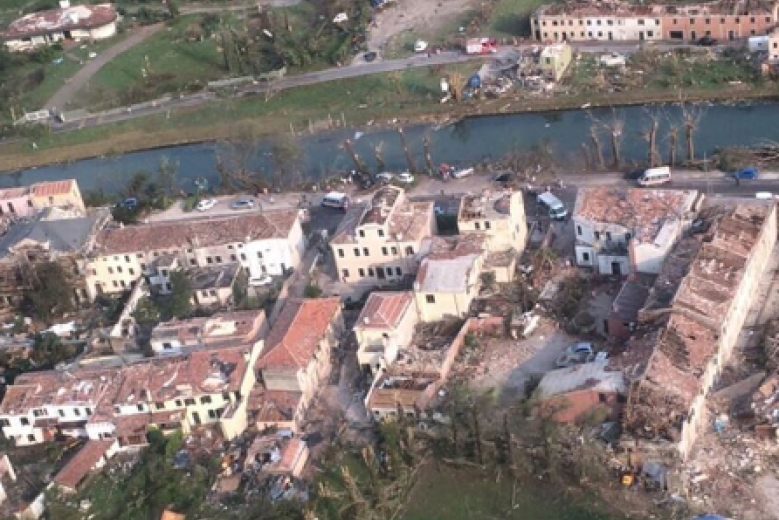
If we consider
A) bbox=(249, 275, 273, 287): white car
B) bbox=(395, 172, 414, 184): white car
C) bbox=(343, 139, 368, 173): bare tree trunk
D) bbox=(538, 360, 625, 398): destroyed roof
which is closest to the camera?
bbox=(538, 360, 625, 398): destroyed roof

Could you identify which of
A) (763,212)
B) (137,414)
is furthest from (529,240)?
(137,414)

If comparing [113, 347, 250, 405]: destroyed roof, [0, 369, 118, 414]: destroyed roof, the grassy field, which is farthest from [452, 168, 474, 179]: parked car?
the grassy field

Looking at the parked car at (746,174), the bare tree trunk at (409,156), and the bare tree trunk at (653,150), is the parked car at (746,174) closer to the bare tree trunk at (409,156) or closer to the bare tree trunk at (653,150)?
the bare tree trunk at (653,150)

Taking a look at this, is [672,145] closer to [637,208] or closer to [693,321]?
[637,208]

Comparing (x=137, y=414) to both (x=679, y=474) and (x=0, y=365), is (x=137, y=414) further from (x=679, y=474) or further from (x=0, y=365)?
(x=679, y=474)

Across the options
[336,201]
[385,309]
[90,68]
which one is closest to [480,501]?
[385,309]

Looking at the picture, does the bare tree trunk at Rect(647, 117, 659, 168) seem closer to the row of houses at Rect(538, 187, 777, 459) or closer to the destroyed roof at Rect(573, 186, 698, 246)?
the row of houses at Rect(538, 187, 777, 459)
